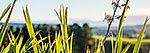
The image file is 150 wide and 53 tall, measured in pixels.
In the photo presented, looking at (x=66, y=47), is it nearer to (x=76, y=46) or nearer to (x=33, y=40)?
(x=33, y=40)

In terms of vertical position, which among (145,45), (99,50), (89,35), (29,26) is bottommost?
(145,45)

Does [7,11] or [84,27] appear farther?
[84,27]

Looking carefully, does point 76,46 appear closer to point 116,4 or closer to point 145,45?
point 145,45

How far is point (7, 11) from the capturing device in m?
1.23

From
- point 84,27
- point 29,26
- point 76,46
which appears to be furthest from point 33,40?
point 84,27

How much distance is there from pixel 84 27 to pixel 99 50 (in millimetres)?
64871

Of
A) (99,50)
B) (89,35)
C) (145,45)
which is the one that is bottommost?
(145,45)

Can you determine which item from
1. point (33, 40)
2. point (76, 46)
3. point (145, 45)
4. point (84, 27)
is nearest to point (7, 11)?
point (33, 40)

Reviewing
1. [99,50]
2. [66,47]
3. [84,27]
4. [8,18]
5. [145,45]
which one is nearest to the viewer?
[8,18]

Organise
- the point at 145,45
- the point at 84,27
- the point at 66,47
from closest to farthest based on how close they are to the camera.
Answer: the point at 66,47
the point at 84,27
the point at 145,45

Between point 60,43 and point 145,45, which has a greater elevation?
point 60,43

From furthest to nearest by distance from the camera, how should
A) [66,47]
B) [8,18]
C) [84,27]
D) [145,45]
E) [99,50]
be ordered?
[145,45] < [84,27] < [99,50] < [66,47] < [8,18]

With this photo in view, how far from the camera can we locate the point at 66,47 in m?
1.27

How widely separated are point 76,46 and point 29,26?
5917 centimetres
